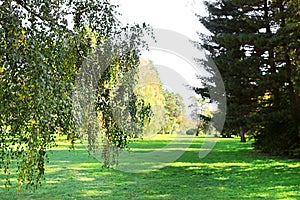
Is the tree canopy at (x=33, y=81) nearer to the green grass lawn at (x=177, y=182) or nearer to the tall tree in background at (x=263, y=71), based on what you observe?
the green grass lawn at (x=177, y=182)

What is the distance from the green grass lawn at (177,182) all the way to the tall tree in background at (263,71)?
139 centimetres

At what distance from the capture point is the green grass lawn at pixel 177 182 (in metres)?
5.50

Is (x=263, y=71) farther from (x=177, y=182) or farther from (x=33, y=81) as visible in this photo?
(x=33, y=81)

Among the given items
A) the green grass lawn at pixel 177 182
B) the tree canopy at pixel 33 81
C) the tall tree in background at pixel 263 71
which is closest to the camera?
the tree canopy at pixel 33 81

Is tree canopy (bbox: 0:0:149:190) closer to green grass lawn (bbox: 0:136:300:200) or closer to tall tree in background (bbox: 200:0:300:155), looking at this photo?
green grass lawn (bbox: 0:136:300:200)

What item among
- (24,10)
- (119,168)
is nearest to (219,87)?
(119,168)

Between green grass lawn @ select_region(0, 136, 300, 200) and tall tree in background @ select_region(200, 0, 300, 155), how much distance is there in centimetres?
139

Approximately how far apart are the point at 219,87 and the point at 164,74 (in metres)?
4.11

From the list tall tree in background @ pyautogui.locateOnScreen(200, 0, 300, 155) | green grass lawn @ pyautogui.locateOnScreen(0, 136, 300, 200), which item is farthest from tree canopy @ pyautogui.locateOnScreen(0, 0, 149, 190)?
tall tree in background @ pyautogui.locateOnScreen(200, 0, 300, 155)

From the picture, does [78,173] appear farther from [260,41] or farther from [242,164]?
[260,41]

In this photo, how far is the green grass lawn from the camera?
216 inches

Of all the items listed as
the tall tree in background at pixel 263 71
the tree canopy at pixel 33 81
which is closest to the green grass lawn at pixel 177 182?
the tall tree in background at pixel 263 71

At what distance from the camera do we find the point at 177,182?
21.7ft

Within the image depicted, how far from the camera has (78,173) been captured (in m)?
7.90
